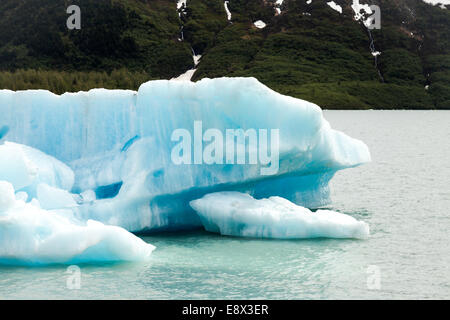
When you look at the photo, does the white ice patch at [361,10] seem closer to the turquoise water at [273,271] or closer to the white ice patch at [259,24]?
the white ice patch at [259,24]

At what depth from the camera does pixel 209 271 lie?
11.1 m

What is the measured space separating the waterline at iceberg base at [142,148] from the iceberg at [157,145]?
2 cm

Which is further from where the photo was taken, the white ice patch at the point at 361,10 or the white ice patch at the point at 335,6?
the white ice patch at the point at 335,6

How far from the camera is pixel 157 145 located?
13789 millimetres

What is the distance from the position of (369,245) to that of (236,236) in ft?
8.76

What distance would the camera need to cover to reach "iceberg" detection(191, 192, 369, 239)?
43.1 ft

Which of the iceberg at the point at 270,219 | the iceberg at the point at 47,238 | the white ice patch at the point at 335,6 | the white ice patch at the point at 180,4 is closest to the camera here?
the iceberg at the point at 47,238

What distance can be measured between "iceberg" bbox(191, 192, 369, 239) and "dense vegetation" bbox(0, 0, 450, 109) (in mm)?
116402

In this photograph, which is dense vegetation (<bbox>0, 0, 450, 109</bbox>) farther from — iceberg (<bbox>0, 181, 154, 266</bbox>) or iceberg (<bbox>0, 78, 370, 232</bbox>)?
iceberg (<bbox>0, 181, 154, 266</bbox>)

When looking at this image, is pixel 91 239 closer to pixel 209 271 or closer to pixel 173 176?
pixel 209 271

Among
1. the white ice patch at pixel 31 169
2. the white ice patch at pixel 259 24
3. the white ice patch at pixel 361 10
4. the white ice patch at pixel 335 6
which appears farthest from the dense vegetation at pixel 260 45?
the white ice patch at pixel 31 169

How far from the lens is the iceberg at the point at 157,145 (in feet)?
43.4
